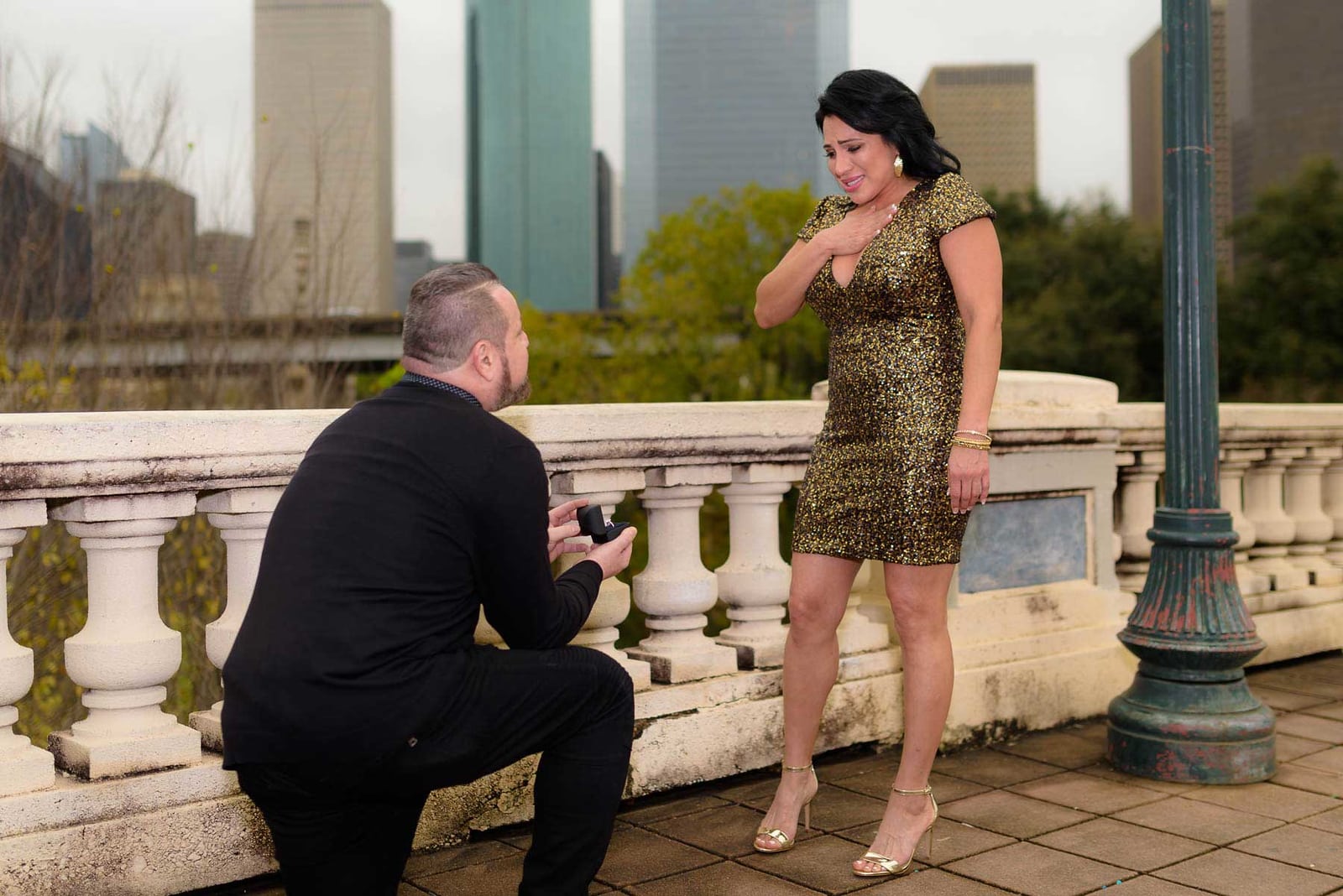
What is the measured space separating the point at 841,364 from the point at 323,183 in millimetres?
7366

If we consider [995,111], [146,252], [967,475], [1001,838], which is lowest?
[1001,838]

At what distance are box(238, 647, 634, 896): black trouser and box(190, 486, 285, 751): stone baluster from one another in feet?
2.62

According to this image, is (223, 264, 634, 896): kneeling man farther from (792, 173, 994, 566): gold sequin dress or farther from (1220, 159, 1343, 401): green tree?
(1220, 159, 1343, 401): green tree

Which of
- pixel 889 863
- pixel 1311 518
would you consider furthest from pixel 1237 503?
pixel 889 863

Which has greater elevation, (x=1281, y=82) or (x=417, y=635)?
(x=1281, y=82)

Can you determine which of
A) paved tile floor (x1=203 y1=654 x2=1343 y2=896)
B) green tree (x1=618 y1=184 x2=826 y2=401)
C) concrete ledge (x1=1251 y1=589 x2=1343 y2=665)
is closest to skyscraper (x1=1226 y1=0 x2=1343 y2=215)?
green tree (x1=618 y1=184 x2=826 y2=401)

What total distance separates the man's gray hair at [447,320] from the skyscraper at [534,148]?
556ft

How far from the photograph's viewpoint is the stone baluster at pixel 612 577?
11.4 feet

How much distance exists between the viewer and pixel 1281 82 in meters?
98.5

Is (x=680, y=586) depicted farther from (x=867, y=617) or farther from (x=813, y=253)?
(x=813, y=253)

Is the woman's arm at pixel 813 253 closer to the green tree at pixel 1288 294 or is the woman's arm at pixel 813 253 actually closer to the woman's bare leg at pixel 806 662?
the woman's bare leg at pixel 806 662

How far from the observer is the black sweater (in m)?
2.12

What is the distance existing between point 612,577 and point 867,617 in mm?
1111

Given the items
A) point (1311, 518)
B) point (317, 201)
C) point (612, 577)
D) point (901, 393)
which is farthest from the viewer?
point (317, 201)
